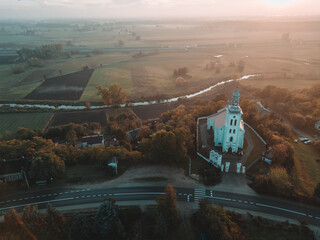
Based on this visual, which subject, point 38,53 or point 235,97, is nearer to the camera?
point 235,97

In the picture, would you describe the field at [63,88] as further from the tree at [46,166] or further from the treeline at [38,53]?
the tree at [46,166]

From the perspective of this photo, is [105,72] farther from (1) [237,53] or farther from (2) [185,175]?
(1) [237,53]

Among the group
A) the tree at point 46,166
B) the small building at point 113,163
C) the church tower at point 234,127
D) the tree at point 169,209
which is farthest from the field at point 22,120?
the church tower at point 234,127

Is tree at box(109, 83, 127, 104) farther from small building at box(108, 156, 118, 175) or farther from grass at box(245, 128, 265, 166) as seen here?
grass at box(245, 128, 265, 166)

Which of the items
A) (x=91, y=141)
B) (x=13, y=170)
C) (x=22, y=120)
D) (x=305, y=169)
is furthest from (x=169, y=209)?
(x=22, y=120)

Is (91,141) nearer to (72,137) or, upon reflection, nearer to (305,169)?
(72,137)

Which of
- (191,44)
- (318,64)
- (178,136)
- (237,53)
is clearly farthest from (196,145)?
(191,44)
